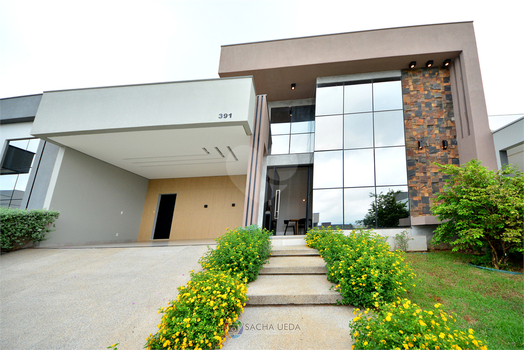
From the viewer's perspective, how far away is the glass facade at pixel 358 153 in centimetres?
696

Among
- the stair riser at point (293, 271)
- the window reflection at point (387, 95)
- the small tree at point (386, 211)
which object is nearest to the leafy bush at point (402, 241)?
the small tree at point (386, 211)

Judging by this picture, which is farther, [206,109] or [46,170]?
[46,170]

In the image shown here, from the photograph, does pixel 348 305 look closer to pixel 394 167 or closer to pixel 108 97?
pixel 394 167

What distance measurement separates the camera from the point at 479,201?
455cm

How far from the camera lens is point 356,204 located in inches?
277

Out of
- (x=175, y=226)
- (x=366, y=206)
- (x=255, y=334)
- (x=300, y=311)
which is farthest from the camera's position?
(x=175, y=226)

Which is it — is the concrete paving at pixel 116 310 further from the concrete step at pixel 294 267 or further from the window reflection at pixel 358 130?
the window reflection at pixel 358 130

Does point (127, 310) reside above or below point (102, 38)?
below

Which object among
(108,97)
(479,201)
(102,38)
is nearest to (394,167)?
(479,201)

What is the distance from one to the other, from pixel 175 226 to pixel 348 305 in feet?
30.4

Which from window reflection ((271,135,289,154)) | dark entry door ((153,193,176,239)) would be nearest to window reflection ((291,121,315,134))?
window reflection ((271,135,289,154))

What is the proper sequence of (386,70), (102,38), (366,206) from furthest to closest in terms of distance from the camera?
(102,38)
(386,70)
(366,206)

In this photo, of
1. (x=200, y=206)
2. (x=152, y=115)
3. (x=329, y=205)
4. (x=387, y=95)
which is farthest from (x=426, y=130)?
(x=200, y=206)

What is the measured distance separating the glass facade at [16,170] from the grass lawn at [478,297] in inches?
420
